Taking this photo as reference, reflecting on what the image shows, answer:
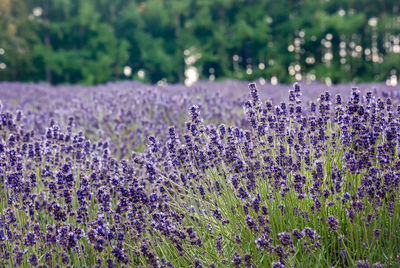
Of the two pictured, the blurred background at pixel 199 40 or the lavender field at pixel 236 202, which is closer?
the lavender field at pixel 236 202

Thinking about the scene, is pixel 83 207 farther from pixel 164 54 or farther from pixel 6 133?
pixel 164 54

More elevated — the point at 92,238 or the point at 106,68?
the point at 106,68

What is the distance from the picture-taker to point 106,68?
15977 millimetres

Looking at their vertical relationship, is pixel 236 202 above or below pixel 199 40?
below

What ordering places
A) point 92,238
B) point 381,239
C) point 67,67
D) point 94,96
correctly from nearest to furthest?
point 92,238 → point 381,239 → point 94,96 → point 67,67

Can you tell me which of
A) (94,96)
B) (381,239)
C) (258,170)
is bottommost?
(381,239)

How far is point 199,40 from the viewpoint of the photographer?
54.1ft

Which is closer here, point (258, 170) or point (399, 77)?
point (258, 170)

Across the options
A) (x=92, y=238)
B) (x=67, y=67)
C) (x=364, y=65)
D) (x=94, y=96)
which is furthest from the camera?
(x=364, y=65)

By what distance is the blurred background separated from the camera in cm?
1572

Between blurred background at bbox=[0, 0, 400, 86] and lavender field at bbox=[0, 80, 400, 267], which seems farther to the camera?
blurred background at bbox=[0, 0, 400, 86]

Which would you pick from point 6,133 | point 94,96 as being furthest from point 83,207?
point 94,96

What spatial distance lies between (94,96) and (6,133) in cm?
247

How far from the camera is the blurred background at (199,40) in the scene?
15.7 metres
